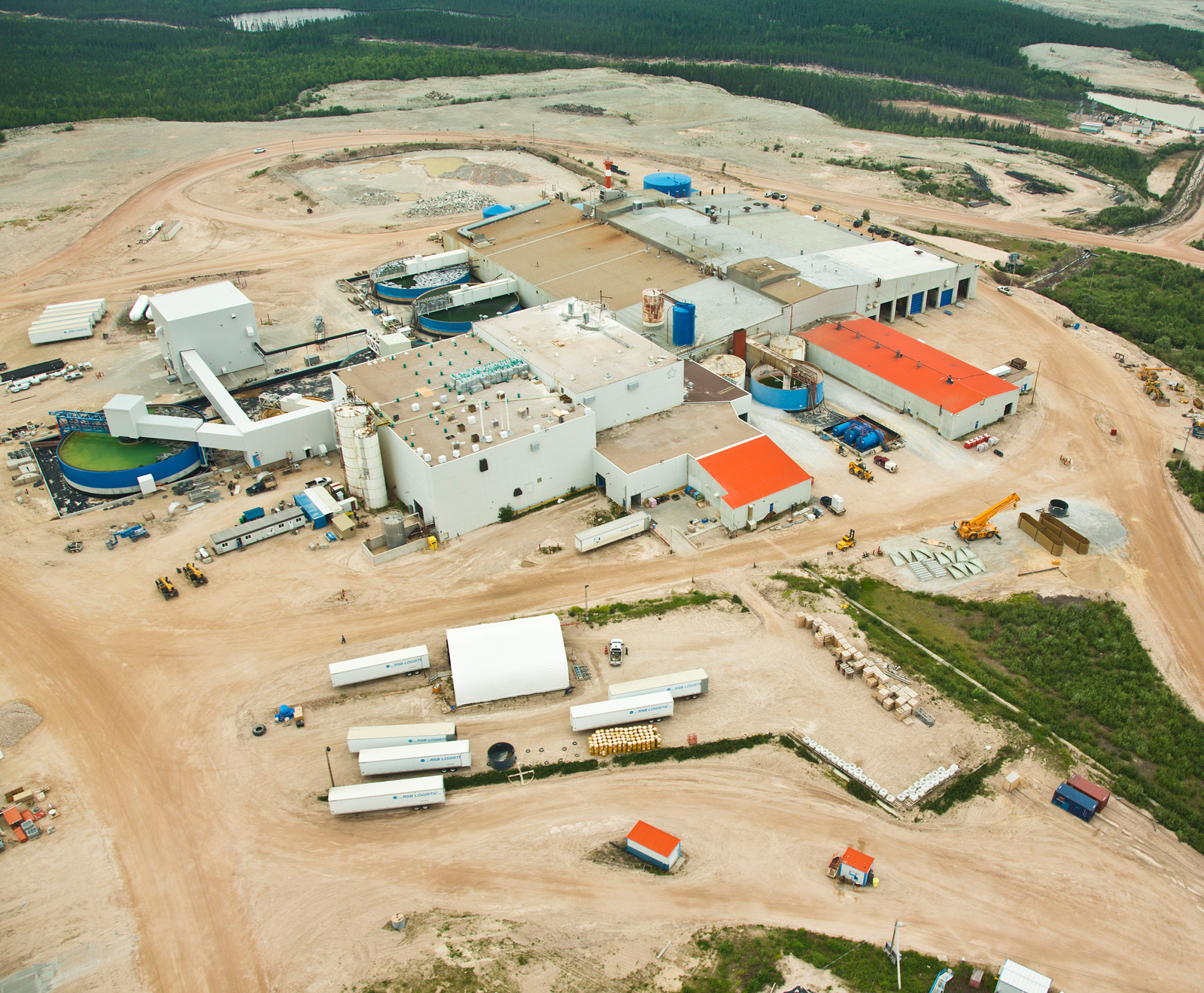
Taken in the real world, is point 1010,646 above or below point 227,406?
below

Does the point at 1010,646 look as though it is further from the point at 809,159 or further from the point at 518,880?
the point at 809,159

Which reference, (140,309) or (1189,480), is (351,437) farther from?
(1189,480)

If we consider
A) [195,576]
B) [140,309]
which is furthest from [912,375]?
[140,309]

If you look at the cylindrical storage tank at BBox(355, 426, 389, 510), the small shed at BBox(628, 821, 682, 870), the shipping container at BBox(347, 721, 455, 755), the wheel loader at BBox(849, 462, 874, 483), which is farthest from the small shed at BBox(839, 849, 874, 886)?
the cylindrical storage tank at BBox(355, 426, 389, 510)

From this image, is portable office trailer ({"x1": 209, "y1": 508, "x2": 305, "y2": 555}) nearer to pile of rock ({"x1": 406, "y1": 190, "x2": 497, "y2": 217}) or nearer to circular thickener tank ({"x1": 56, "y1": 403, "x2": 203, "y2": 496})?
circular thickener tank ({"x1": 56, "y1": 403, "x2": 203, "y2": 496})

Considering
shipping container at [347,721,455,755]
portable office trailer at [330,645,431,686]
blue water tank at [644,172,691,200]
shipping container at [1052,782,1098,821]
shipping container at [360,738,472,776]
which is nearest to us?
shipping container at [1052,782,1098,821]

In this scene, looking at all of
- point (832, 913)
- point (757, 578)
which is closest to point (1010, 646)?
point (757, 578)
